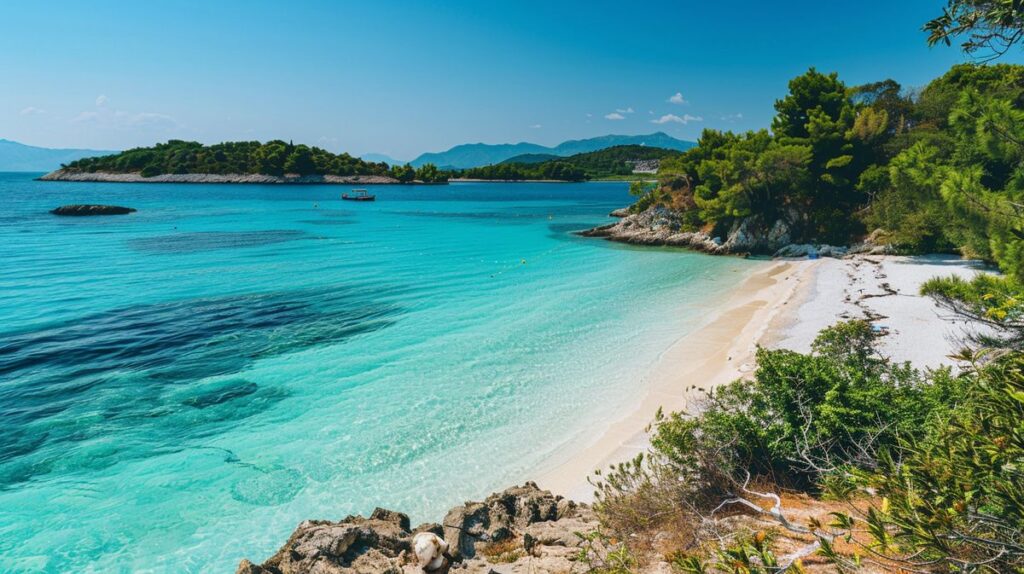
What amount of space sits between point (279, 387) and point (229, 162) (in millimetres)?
163555

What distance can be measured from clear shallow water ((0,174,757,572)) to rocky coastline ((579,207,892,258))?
21.2 ft

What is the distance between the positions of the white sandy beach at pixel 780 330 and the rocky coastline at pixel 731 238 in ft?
16.3

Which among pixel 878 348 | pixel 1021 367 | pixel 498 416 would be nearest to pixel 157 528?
pixel 498 416

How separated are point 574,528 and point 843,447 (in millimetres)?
3722

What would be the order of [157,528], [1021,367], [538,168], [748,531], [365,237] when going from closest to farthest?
[1021,367], [748,531], [157,528], [365,237], [538,168]

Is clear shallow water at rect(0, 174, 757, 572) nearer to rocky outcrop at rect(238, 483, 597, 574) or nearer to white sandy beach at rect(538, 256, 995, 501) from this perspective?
white sandy beach at rect(538, 256, 995, 501)

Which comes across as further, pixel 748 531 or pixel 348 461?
pixel 348 461

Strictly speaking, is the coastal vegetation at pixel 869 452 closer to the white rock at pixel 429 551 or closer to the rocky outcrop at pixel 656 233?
the white rock at pixel 429 551

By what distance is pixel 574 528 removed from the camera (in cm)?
654

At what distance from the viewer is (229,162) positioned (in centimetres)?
14850

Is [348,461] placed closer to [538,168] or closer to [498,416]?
[498,416]

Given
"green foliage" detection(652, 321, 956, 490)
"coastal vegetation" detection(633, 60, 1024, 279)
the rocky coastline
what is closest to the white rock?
"green foliage" detection(652, 321, 956, 490)

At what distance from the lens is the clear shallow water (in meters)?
8.50

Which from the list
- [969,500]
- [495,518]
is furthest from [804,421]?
[495,518]
